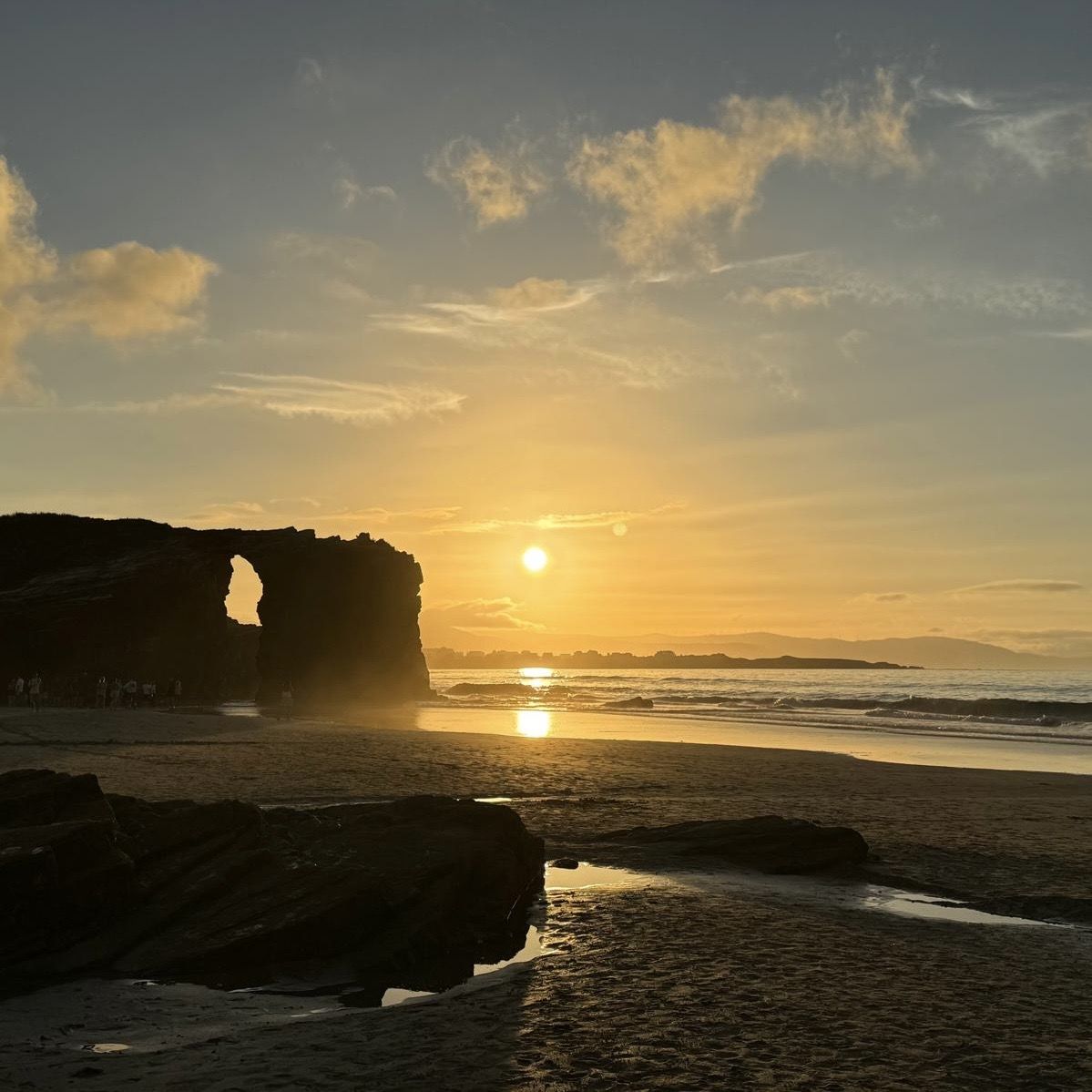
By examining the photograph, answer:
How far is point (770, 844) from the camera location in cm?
1266

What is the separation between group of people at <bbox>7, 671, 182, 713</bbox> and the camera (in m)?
52.1

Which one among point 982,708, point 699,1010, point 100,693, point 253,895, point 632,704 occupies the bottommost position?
point 632,704

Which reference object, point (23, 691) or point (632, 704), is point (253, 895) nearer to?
point (23, 691)

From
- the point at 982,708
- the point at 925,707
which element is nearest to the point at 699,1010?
the point at 982,708

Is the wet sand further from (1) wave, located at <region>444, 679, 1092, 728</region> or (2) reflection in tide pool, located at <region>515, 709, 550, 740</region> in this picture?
(1) wave, located at <region>444, 679, 1092, 728</region>

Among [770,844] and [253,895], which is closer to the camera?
[253,895]

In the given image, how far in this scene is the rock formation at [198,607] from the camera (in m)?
55.1

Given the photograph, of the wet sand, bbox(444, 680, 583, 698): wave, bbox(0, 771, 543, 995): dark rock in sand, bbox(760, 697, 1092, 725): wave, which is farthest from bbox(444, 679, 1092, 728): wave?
bbox(0, 771, 543, 995): dark rock in sand

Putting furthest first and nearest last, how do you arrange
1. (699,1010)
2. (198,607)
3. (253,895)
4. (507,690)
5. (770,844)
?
1. (507,690)
2. (198,607)
3. (770,844)
4. (253,895)
5. (699,1010)

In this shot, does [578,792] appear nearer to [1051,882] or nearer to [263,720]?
[1051,882]

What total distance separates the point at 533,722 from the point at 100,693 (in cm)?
2493

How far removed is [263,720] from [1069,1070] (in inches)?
1470

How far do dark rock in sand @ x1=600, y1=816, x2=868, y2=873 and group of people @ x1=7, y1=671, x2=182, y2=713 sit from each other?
152ft

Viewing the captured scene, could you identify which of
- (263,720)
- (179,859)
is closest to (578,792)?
(179,859)
